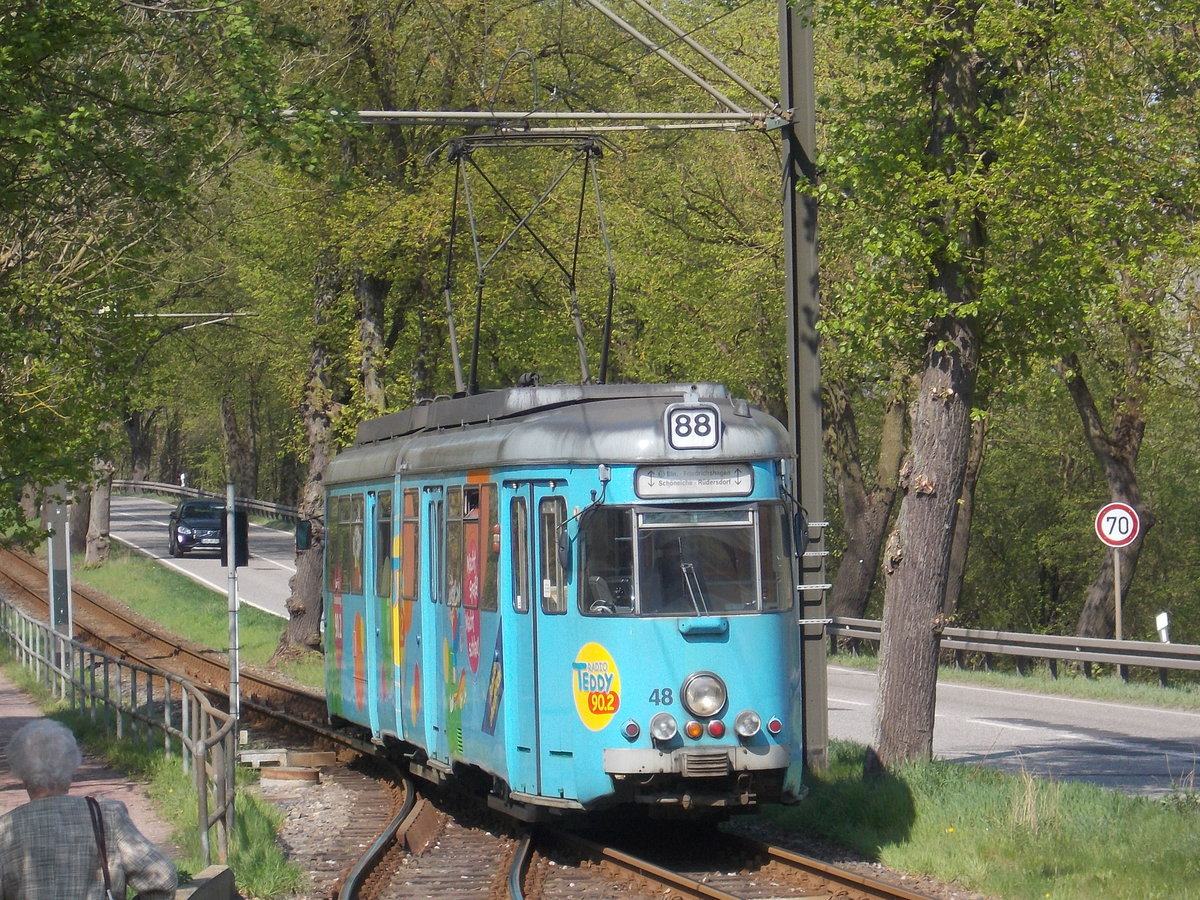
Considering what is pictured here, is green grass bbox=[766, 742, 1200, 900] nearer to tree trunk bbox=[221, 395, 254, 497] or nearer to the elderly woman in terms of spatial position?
the elderly woman

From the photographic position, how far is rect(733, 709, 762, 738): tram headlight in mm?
11000

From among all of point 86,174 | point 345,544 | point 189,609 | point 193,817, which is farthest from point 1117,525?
point 189,609

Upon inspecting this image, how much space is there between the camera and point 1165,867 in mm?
9789

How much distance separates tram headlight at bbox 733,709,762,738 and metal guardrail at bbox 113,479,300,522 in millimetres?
43096

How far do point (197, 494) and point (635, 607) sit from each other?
66509 millimetres

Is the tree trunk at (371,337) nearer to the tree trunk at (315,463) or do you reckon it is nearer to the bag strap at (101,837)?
the tree trunk at (315,463)

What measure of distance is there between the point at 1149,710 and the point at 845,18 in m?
12.6

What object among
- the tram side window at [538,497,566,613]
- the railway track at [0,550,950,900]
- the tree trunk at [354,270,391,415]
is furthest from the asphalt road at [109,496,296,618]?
the tram side window at [538,497,566,613]

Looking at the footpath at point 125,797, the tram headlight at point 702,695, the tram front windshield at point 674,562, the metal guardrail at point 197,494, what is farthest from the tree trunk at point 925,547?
the metal guardrail at point 197,494

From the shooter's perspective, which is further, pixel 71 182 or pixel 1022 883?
pixel 71 182

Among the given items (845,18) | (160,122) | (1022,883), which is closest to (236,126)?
(160,122)

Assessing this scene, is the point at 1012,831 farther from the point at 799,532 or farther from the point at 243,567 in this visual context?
the point at 243,567

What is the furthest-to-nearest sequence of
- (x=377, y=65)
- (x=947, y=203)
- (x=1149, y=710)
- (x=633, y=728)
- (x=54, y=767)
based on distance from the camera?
(x=377, y=65)
(x=1149, y=710)
(x=947, y=203)
(x=633, y=728)
(x=54, y=767)

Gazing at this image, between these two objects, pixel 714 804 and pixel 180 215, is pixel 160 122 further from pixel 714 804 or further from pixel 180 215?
pixel 714 804
